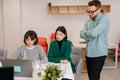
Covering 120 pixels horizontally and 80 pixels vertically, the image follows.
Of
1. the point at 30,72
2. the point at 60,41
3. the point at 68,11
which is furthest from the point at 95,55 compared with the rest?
the point at 68,11

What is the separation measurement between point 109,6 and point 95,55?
337 centimetres

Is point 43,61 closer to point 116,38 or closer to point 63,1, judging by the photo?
point 63,1

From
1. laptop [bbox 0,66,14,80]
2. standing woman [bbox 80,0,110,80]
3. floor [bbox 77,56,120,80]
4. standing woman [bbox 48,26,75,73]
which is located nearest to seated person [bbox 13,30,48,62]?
standing woman [bbox 48,26,75,73]

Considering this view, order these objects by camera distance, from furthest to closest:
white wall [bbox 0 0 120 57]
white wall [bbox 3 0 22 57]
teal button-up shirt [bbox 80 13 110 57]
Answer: white wall [bbox 0 0 120 57]
white wall [bbox 3 0 22 57]
teal button-up shirt [bbox 80 13 110 57]

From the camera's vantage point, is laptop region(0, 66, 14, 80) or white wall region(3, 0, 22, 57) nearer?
laptop region(0, 66, 14, 80)

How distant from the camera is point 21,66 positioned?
2125 millimetres

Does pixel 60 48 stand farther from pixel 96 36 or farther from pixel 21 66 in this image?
pixel 21 66

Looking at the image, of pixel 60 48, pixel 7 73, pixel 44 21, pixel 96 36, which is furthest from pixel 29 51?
pixel 44 21

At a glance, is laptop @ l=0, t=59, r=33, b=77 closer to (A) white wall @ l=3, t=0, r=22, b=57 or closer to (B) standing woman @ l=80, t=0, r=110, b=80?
(B) standing woman @ l=80, t=0, r=110, b=80

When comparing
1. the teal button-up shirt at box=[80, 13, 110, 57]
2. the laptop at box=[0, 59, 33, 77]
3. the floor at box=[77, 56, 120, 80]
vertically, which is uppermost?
the teal button-up shirt at box=[80, 13, 110, 57]

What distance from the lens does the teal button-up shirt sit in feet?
8.81

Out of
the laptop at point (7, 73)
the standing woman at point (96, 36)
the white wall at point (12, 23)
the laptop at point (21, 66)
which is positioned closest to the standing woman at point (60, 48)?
the standing woman at point (96, 36)

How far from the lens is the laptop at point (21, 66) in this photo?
6.97ft

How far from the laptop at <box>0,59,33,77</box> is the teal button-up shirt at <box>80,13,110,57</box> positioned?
98cm
